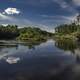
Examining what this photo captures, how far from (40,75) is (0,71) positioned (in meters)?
5.02

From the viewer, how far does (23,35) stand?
141 m

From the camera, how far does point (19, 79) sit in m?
20.6

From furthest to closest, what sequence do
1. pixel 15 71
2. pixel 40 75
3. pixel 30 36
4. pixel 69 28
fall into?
pixel 69 28, pixel 30 36, pixel 15 71, pixel 40 75

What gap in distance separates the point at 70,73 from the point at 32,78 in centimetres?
509

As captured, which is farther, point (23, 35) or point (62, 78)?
point (23, 35)

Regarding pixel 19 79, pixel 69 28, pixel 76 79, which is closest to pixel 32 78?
pixel 19 79

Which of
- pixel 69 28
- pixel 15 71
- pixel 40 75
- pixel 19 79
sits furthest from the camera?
pixel 69 28

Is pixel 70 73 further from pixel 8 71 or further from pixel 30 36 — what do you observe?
pixel 30 36

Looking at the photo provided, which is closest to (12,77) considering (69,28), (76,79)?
(76,79)

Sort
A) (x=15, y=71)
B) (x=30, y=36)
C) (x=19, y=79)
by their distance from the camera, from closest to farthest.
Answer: (x=19, y=79)
(x=15, y=71)
(x=30, y=36)

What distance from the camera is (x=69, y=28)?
186m

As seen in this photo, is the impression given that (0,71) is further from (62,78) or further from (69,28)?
(69,28)

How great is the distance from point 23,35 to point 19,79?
397 feet

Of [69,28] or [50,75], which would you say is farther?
[69,28]
